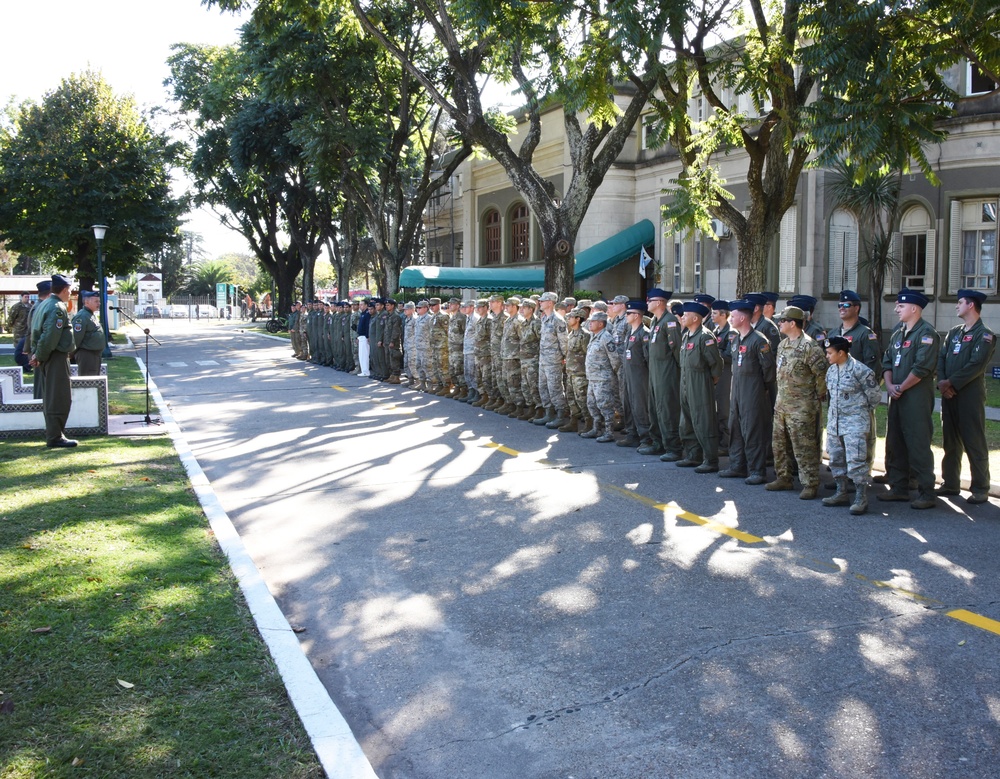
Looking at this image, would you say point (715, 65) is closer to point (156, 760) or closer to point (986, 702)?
point (986, 702)

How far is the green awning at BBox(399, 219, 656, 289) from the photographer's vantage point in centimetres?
3116

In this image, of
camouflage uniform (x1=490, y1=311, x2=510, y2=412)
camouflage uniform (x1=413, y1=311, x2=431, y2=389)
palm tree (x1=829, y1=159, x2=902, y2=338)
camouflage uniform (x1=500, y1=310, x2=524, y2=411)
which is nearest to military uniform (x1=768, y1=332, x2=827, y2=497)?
camouflage uniform (x1=500, y1=310, x2=524, y2=411)

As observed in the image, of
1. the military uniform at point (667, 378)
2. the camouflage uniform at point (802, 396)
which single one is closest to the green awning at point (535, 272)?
the military uniform at point (667, 378)

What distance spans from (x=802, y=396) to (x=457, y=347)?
9395 mm

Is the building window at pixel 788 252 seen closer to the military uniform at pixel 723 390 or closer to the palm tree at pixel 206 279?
the military uniform at pixel 723 390

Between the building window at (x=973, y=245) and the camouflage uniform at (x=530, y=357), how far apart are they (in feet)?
42.5

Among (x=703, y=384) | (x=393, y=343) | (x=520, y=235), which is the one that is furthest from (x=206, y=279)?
(x=703, y=384)

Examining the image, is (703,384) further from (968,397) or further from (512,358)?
(512,358)

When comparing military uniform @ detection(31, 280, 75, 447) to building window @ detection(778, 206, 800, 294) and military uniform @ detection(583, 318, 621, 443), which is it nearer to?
military uniform @ detection(583, 318, 621, 443)

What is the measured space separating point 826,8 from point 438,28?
988 centimetres

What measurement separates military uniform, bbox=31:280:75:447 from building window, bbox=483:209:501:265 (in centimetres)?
3114

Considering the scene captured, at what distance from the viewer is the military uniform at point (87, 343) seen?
1365cm

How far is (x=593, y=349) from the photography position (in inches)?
487

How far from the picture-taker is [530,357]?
1438 centimetres
